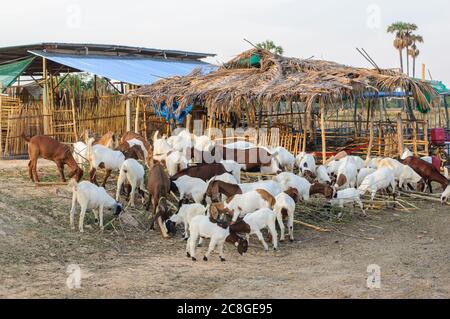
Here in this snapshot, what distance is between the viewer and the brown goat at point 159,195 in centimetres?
1106

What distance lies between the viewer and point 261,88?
1650cm

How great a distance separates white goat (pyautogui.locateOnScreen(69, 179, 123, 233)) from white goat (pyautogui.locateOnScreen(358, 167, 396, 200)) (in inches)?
204

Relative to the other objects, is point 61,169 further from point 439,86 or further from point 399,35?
point 399,35

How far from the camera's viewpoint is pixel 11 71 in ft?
65.8

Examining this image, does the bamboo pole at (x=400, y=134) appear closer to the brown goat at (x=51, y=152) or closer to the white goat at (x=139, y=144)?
the white goat at (x=139, y=144)

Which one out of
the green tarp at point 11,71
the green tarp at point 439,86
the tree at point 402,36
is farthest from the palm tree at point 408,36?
the green tarp at point 11,71

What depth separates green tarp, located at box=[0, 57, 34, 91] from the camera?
1910cm

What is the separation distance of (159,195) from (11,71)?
10618 millimetres

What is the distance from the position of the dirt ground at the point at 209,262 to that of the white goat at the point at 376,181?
637mm

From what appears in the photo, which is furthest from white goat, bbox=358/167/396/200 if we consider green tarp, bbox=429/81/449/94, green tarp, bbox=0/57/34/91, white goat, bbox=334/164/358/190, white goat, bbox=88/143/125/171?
green tarp, bbox=429/81/449/94

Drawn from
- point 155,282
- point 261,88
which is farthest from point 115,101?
point 155,282

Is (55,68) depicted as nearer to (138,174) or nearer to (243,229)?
(138,174)

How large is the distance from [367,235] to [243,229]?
2.71 metres

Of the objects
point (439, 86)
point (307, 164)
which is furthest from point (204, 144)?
point (439, 86)
